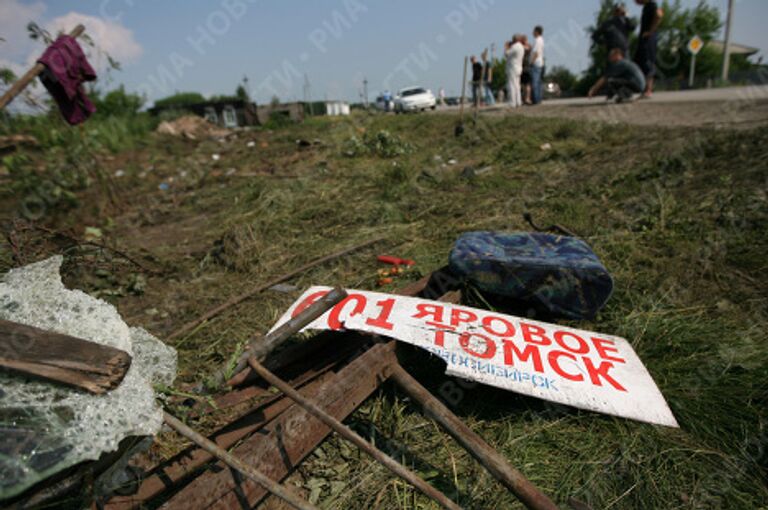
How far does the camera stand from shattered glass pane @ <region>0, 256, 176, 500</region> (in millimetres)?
946

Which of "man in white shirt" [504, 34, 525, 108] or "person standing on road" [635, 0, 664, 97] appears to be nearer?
"person standing on road" [635, 0, 664, 97]

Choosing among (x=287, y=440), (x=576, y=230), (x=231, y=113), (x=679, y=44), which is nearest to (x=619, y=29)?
(x=576, y=230)

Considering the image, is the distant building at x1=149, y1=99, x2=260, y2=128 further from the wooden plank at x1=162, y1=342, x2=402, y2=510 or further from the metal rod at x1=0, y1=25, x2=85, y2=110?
the wooden plank at x1=162, y1=342, x2=402, y2=510

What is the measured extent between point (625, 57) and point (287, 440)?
10.4 metres

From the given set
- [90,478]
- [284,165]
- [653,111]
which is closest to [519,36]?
[653,111]

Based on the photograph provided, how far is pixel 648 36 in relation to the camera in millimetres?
7543

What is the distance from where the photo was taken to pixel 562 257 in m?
2.30


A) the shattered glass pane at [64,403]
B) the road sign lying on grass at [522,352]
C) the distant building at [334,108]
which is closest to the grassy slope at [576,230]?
the road sign lying on grass at [522,352]

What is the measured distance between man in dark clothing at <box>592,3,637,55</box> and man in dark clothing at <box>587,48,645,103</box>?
0.14 m

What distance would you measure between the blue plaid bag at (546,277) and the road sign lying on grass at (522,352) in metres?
0.20

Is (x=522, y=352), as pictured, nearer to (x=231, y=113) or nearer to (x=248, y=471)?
(x=248, y=471)

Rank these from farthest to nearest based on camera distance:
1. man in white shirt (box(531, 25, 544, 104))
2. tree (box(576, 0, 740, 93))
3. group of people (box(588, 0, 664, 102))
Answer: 1. tree (box(576, 0, 740, 93))
2. man in white shirt (box(531, 25, 544, 104))
3. group of people (box(588, 0, 664, 102))

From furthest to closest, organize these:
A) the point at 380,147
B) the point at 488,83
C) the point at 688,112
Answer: the point at 488,83
the point at 380,147
the point at 688,112

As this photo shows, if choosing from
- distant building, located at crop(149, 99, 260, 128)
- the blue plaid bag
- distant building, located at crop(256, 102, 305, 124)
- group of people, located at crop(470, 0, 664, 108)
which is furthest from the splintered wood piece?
distant building, located at crop(149, 99, 260, 128)
